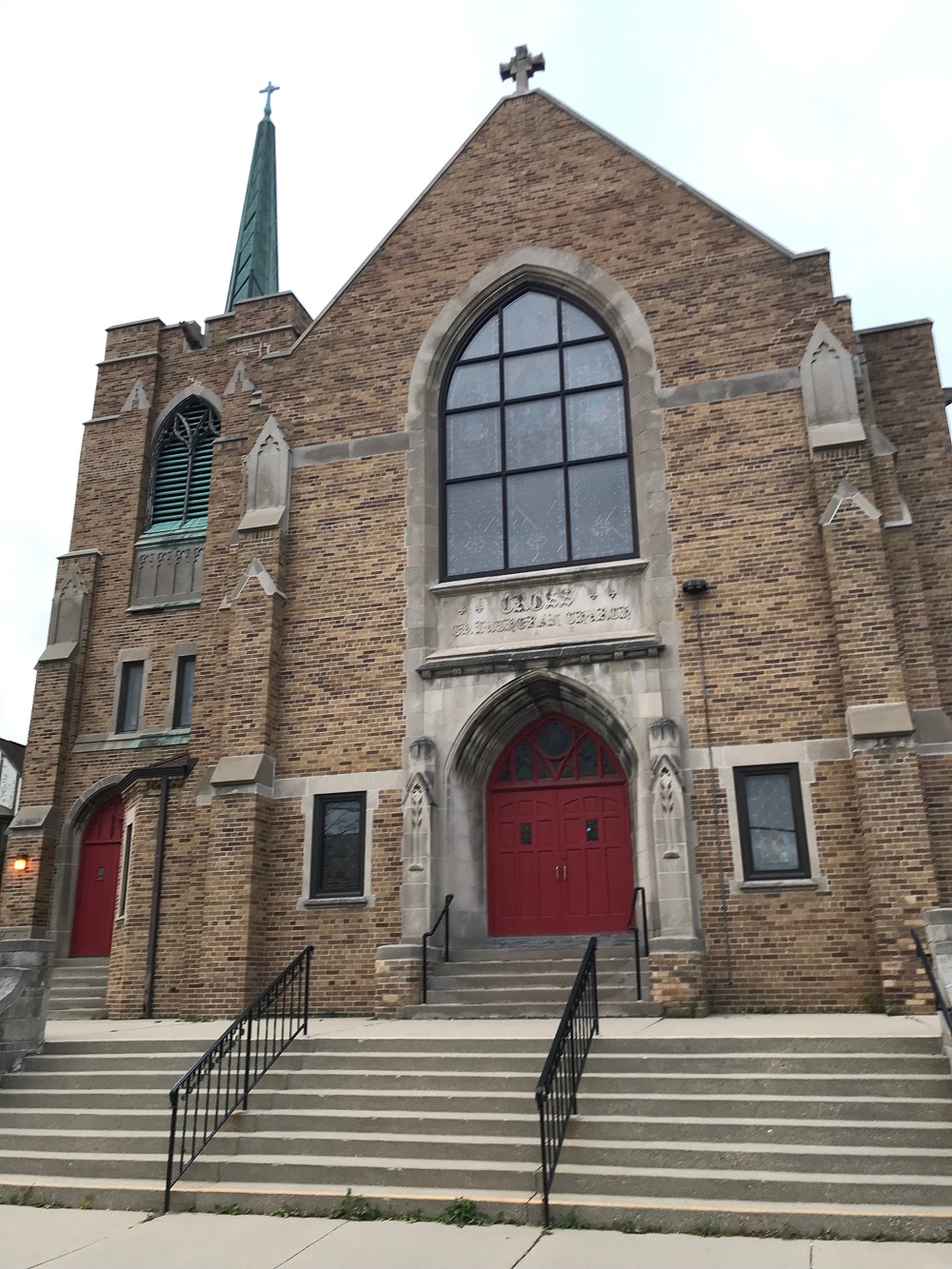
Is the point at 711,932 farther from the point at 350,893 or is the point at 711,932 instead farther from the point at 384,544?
the point at 384,544

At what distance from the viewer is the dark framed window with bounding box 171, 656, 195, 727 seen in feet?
60.3

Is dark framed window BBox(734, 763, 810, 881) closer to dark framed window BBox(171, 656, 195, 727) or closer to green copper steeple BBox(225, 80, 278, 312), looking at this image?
dark framed window BBox(171, 656, 195, 727)

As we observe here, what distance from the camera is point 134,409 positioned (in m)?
20.7

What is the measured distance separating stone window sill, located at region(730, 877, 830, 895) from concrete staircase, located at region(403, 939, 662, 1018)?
55.5 inches

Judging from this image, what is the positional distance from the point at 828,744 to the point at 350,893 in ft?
20.8

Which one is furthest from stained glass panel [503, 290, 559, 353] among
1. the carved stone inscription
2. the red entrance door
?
the red entrance door

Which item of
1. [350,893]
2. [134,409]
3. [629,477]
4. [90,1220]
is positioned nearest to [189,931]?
[350,893]

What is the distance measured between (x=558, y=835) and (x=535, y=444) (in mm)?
5516

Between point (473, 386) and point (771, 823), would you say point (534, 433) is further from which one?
point (771, 823)

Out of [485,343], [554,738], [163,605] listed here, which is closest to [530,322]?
[485,343]

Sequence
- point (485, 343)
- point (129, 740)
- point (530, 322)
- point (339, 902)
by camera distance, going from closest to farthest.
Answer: point (339, 902)
point (530, 322)
point (485, 343)
point (129, 740)

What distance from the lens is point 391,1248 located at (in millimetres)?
6355

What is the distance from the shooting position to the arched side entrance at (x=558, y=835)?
13.5 metres

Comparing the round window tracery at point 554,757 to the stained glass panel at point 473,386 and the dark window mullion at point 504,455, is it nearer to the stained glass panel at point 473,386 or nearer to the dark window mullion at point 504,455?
the dark window mullion at point 504,455
